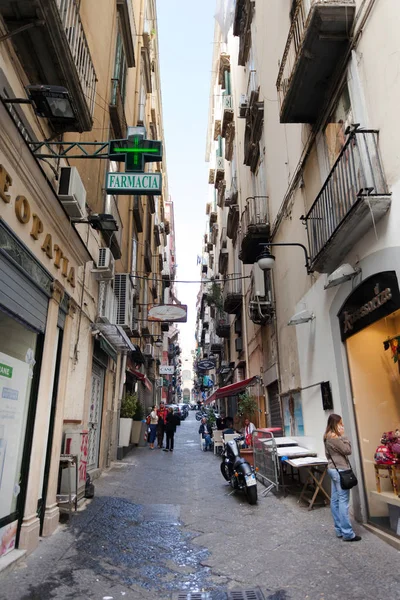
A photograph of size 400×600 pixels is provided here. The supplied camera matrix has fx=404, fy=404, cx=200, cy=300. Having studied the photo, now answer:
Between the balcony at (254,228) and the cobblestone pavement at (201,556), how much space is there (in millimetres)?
7925

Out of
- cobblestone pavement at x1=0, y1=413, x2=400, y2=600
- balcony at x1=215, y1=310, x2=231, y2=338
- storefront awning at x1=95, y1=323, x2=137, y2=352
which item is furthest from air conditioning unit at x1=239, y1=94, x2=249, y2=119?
→ cobblestone pavement at x1=0, y1=413, x2=400, y2=600

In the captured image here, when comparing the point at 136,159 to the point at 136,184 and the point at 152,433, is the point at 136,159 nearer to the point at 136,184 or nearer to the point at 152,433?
the point at 136,184

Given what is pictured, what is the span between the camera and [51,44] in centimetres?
525

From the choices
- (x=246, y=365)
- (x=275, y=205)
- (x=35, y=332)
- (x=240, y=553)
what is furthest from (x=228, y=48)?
(x=240, y=553)

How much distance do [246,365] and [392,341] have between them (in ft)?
40.8

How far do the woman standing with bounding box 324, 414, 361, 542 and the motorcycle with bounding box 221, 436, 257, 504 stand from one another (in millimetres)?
2306

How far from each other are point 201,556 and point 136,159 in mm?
5459

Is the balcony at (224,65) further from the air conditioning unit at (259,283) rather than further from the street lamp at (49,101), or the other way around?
the street lamp at (49,101)

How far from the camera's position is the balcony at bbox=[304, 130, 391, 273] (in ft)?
17.4

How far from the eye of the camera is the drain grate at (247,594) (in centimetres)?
380

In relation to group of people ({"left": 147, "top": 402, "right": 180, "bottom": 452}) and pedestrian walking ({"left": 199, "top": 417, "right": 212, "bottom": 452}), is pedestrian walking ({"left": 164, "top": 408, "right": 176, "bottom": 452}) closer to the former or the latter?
group of people ({"left": 147, "top": 402, "right": 180, "bottom": 452})

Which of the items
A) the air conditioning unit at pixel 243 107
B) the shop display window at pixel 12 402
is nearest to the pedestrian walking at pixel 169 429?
the shop display window at pixel 12 402

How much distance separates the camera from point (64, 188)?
253 inches

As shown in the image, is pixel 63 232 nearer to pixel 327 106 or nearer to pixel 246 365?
pixel 327 106
